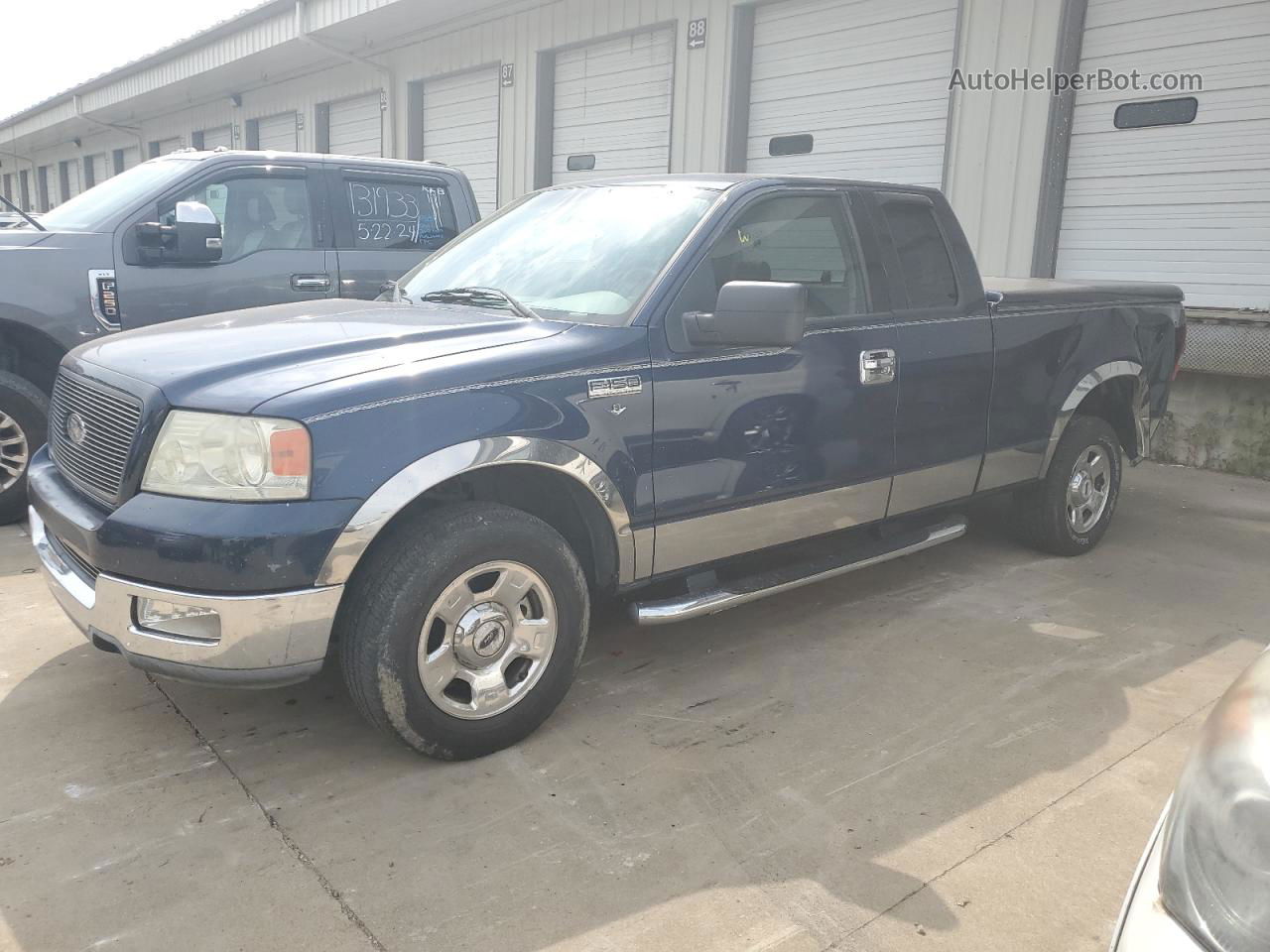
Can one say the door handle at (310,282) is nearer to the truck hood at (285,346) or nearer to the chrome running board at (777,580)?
the truck hood at (285,346)

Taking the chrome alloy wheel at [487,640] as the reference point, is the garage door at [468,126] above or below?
above

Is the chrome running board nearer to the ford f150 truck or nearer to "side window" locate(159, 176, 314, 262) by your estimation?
the ford f150 truck

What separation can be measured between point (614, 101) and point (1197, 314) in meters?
6.83

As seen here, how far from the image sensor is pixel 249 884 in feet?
8.06

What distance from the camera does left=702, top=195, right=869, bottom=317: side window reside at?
3609 millimetres

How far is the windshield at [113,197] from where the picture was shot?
5.54 m

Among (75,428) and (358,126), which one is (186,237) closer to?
(75,428)

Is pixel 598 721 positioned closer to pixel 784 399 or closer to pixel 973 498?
pixel 784 399

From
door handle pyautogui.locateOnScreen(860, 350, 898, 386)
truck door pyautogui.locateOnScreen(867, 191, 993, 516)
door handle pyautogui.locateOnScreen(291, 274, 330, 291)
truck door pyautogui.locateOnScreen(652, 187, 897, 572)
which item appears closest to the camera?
truck door pyautogui.locateOnScreen(652, 187, 897, 572)

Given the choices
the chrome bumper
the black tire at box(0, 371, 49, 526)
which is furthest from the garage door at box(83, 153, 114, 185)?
the chrome bumper

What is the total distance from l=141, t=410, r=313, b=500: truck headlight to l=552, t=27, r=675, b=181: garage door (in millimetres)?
8977

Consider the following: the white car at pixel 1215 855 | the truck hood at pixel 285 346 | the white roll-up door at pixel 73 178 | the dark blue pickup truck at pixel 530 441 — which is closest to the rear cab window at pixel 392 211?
the dark blue pickup truck at pixel 530 441

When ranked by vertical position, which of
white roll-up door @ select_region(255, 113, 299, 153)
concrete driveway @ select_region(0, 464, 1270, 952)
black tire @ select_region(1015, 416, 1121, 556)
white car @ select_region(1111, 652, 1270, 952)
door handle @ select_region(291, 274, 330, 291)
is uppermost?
white roll-up door @ select_region(255, 113, 299, 153)

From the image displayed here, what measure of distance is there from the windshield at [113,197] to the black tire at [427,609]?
3.76 m
